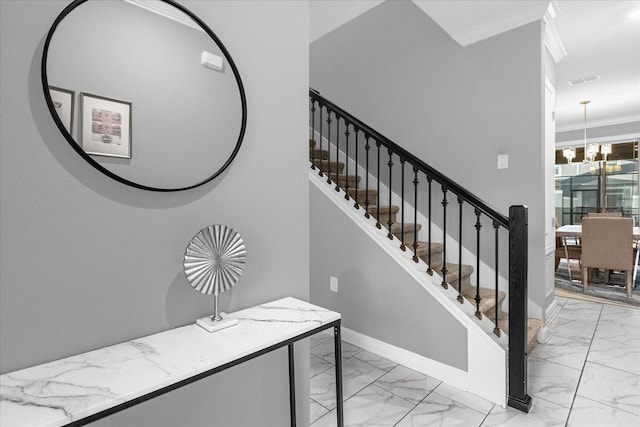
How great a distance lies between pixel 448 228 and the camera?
3312 mm

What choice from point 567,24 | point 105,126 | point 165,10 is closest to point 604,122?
point 567,24

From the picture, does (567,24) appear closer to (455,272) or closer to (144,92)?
(455,272)

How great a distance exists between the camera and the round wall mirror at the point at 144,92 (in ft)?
3.03

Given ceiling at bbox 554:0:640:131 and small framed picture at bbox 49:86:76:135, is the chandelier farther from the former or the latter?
small framed picture at bbox 49:86:76:135

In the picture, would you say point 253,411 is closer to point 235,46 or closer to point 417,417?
point 417,417

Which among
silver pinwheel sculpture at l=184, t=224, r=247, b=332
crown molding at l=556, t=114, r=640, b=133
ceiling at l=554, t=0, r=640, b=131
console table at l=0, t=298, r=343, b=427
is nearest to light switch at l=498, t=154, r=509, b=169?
ceiling at l=554, t=0, r=640, b=131

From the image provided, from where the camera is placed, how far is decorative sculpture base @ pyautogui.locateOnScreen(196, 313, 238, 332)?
1.11 m

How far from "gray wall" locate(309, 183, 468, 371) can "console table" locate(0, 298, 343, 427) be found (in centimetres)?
130

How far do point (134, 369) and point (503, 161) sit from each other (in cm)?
317

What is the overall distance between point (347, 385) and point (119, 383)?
173 centimetres

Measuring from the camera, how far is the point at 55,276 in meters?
0.89

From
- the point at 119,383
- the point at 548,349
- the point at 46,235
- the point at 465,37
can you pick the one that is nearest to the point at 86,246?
the point at 46,235

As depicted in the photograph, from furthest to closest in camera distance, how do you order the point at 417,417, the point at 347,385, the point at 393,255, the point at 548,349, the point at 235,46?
the point at 548,349
the point at 393,255
the point at 347,385
the point at 417,417
the point at 235,46

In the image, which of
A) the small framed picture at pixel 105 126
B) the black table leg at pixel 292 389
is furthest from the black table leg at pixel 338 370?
the small framed picture at pixel 105 126
